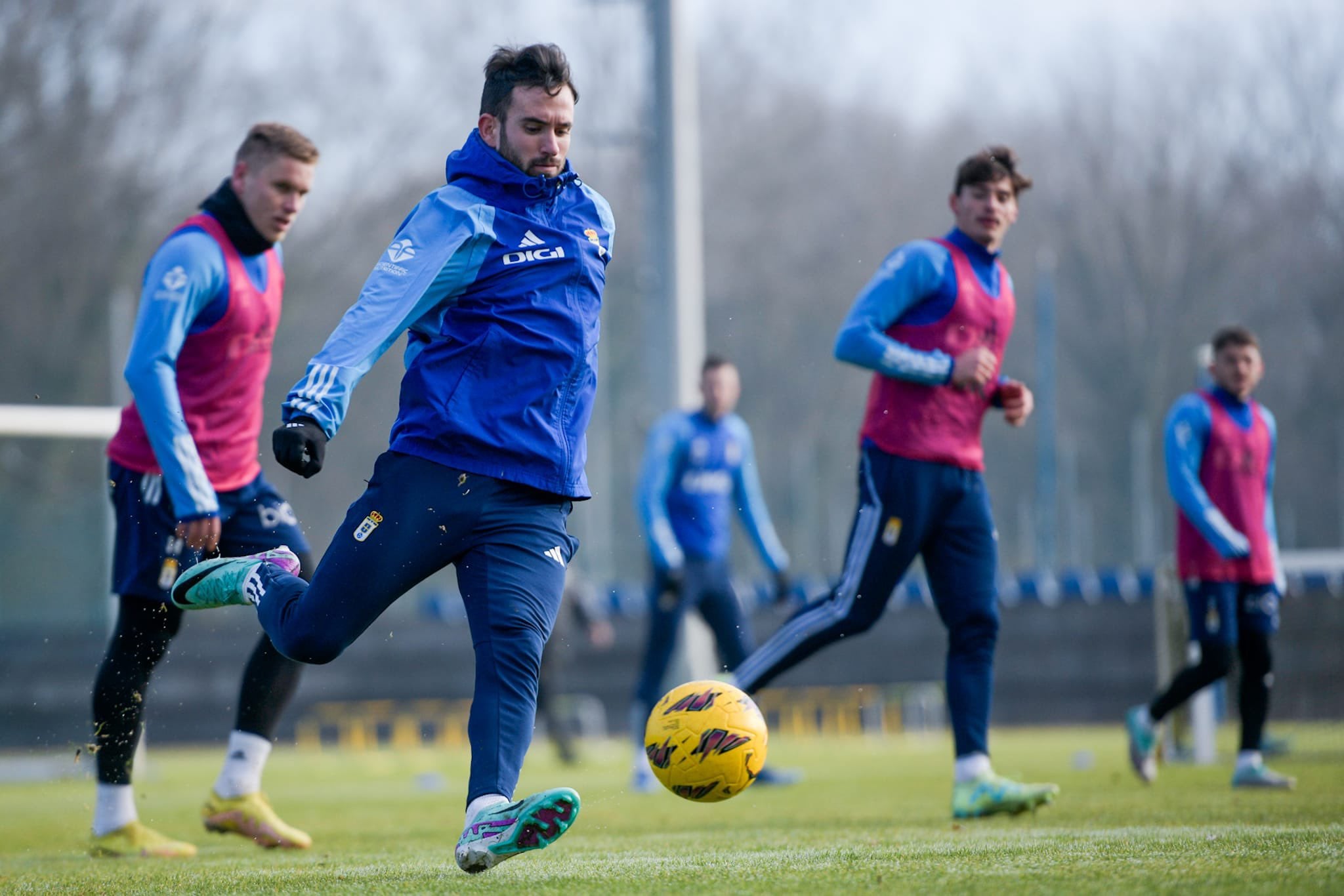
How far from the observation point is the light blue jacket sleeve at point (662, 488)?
10109 millimetres

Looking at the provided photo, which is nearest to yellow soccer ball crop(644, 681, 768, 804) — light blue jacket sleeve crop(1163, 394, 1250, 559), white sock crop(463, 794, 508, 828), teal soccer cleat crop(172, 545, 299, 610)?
white sock crop(463, 794, 508, 828)

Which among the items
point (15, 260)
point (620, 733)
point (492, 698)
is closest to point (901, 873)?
point (492, 698)

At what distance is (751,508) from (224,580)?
16.0 ft

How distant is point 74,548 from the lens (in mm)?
21828

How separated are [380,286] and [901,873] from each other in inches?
84.0

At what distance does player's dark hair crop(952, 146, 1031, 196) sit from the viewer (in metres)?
6.84

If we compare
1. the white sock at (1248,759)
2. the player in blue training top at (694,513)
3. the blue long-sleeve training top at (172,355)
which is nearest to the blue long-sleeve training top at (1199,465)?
the white sock at (1248,759)

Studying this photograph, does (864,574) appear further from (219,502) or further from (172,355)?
(172,355)

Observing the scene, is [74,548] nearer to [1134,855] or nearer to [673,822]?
[673,822]

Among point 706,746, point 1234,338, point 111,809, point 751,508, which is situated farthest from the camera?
point 751,508

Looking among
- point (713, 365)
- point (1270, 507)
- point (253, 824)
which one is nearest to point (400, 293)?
point (253, 824)

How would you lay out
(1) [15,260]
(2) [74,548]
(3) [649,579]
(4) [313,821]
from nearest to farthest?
(4) [313,821]
(3) [649,579]
(2) [74,548]
(1) [15,260]

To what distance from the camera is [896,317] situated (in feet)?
22.1

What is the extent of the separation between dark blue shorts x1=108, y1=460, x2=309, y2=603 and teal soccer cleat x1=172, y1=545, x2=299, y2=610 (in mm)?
811
